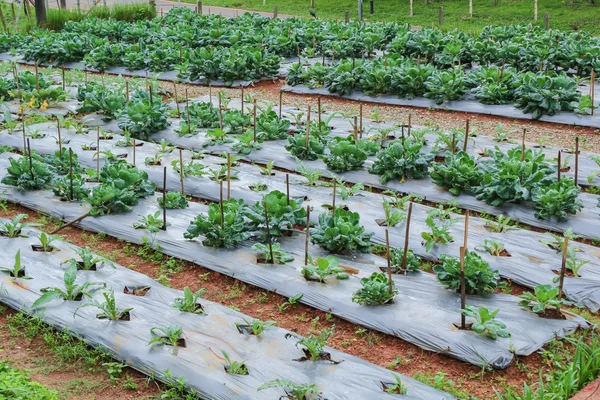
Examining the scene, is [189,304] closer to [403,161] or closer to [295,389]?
[295,389]

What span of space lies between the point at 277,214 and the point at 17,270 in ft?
6.22

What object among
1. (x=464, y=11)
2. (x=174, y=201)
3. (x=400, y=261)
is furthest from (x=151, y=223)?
(x=464, y=11)

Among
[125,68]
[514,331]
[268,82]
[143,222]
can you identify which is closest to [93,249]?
[143,222]

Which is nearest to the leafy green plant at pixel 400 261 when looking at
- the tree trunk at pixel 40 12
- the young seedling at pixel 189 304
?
the young seedling at pixel 189 304

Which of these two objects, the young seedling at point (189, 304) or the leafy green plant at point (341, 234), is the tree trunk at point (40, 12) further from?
the young seedling at point (189, 304)

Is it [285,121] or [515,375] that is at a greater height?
[285,121]

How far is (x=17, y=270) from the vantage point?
517cm

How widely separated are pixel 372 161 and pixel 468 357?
3597 millimetres

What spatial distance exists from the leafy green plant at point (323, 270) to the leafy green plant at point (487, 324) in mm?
957

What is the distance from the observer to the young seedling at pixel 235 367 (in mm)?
4148

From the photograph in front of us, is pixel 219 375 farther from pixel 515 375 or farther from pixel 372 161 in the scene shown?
pixel 372 161

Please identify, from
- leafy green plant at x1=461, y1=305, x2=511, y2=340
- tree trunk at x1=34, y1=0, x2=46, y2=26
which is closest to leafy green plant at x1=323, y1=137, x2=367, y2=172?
leafy green plant at x1=461, y1=305, x2=511, y2=340

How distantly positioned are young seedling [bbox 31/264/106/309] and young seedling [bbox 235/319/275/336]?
1.04 m

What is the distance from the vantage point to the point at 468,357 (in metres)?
4.39
